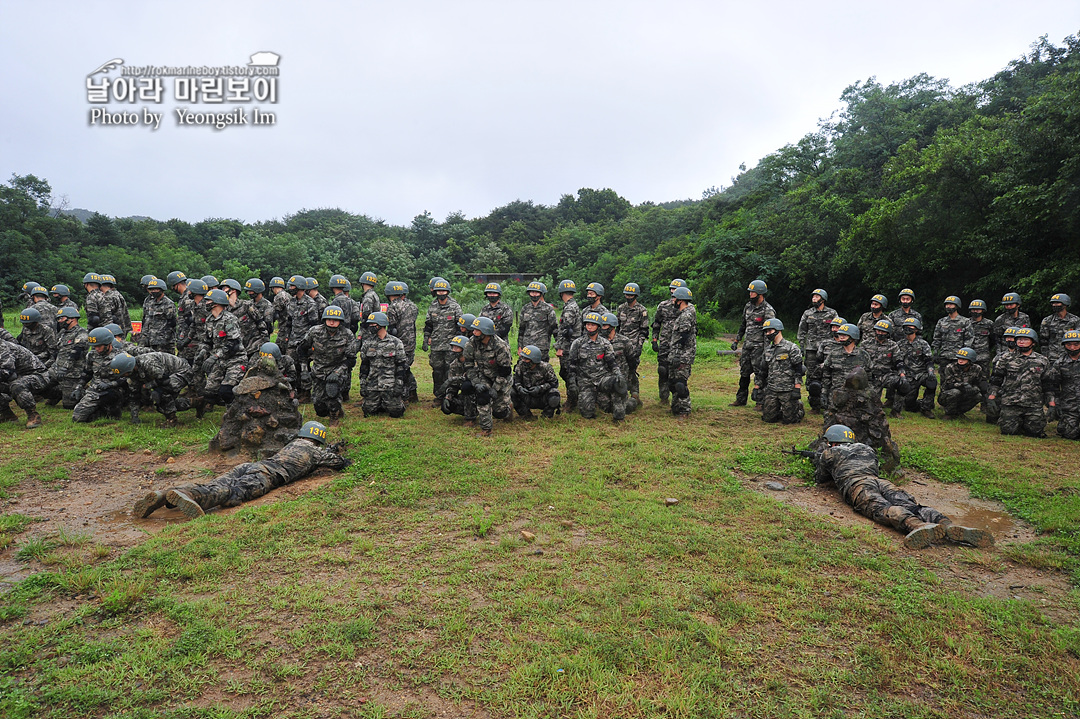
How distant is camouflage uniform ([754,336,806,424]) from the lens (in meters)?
9.93

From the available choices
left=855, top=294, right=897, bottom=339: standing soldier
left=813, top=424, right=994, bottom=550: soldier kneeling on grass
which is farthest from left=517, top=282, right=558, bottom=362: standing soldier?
left=855, top=294, right=897, bottom=339: standing soldier

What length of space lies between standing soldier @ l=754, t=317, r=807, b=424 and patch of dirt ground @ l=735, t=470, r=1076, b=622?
2.57 meters

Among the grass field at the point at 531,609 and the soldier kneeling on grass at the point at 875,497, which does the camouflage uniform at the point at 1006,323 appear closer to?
the grass field at the point at 531,609

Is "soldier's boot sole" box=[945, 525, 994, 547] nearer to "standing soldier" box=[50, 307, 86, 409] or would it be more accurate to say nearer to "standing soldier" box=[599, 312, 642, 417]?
"standing soldier" box=[599, 312, 642, 417]

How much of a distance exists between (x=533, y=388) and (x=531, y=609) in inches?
238

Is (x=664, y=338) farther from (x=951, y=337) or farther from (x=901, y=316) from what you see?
(x=951, y=337)

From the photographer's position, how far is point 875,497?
6.00 metres

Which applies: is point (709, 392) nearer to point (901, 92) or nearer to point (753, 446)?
point (753, 446)

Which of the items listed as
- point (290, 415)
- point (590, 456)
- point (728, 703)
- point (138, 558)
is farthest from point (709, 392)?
point (138, 558)

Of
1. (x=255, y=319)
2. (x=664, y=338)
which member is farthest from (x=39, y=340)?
(x=664, y=338)

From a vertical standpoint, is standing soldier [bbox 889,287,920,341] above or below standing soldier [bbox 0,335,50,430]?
above

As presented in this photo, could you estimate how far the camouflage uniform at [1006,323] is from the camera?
1173cm

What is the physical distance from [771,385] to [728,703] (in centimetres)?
755

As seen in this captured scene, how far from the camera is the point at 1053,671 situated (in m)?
3.57
